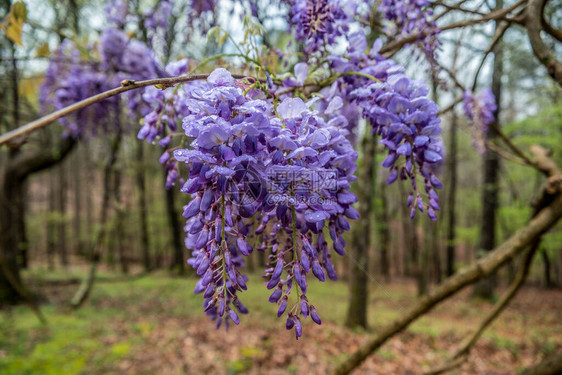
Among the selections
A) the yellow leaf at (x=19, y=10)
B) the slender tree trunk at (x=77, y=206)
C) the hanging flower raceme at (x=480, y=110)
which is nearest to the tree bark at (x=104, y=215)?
the yellow leaf at (x=19, y=10)

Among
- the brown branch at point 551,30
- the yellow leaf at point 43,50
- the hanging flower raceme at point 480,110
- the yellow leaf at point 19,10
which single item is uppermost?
the yellow leaf at point 43,50

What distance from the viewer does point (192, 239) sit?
1211 mm

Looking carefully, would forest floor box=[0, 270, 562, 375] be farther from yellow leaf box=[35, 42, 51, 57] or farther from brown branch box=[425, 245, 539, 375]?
yellow leaf box=[35, 42, 51, 57]

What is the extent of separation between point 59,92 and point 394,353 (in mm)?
6407

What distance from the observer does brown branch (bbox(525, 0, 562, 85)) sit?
144cm

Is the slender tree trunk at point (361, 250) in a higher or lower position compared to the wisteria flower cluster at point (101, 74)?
lower

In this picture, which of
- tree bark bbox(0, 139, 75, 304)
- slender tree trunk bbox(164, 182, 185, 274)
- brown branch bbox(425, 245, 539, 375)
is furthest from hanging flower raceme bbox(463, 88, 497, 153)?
slender tree trunk bbox(164, 182, 185, 274)

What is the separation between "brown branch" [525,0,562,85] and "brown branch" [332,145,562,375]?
3.45ft

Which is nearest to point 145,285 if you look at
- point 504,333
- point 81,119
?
point 81,119

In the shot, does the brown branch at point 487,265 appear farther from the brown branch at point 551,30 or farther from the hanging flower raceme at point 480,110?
the brown branch at point 551,30

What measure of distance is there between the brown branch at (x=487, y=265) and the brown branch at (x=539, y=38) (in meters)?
1.05

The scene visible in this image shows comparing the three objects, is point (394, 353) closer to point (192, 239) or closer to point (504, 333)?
point (504, 333)

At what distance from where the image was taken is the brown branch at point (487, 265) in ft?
6.93

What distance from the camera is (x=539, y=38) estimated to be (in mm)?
1448
